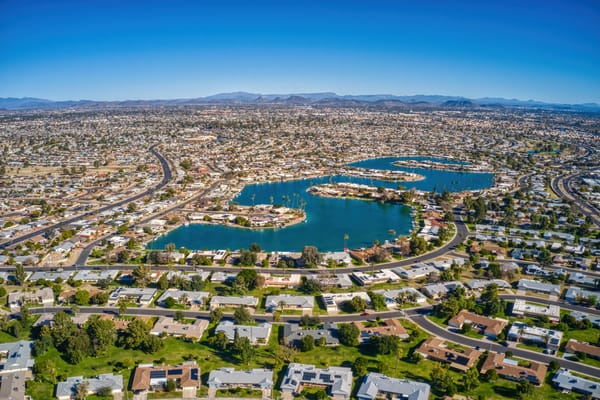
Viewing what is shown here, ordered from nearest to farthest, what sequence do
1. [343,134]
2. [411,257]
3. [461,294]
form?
[461,294]
[411,257]
[343,134]

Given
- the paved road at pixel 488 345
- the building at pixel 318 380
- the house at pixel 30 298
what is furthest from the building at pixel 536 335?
the house at pixel 30 298

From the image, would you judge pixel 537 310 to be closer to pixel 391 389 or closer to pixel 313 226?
pixel 391 389

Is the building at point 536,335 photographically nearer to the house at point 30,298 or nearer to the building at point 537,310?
the building at point 537,310

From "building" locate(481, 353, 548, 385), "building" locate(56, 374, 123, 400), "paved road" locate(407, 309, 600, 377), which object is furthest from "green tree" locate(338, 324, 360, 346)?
"building" locate(56, 374, 123, 400)

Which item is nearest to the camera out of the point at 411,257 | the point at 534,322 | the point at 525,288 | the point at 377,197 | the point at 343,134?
the point at 534,322

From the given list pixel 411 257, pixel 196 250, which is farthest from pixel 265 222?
pixel 411 257

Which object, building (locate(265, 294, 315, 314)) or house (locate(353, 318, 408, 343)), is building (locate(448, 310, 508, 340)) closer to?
house (locate(353, 318, 408, 343))

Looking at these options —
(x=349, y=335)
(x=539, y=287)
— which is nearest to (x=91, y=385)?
(x=349, y=335)

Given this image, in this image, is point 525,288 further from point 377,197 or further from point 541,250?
point 377,197
